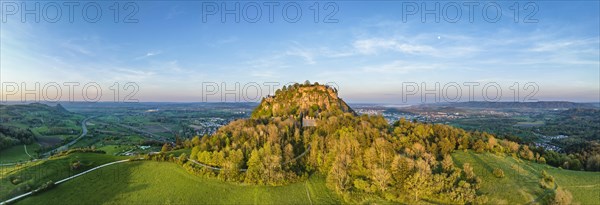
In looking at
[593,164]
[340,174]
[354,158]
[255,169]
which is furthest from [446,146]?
[255,169]

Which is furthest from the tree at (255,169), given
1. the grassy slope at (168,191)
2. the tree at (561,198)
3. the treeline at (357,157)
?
the tree at (561,198)

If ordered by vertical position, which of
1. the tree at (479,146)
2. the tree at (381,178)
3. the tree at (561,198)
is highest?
the tree at (479,146)

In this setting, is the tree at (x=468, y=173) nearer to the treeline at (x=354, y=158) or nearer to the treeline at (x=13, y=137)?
the treeline at (x=354, y=158)

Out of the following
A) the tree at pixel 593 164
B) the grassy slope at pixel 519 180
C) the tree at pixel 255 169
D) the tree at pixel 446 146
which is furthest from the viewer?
the tree at pixel 593 164

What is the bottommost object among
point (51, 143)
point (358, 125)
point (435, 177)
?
point (51, 143)

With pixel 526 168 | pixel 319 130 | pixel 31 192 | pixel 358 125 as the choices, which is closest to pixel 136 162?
pixel 31 192

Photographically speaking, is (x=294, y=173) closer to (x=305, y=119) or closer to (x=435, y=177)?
(x=435, y=177)

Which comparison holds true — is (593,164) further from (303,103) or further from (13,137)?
(13,137)
